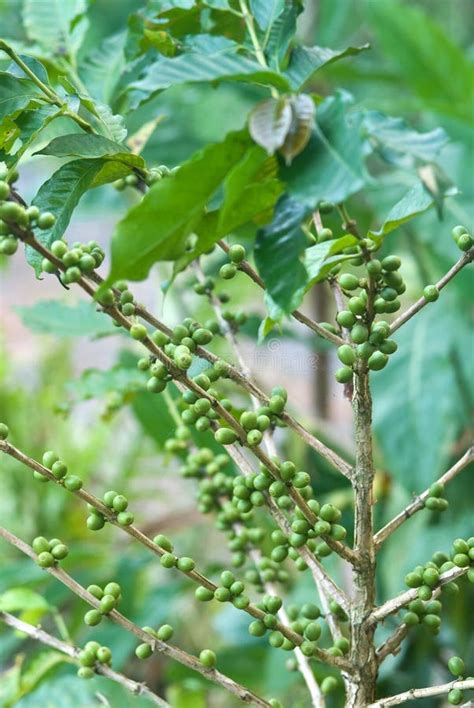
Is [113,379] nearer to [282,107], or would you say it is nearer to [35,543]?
[35,543]

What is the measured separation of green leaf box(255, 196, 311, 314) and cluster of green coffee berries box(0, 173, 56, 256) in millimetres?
80

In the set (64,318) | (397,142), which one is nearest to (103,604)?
(397,142)

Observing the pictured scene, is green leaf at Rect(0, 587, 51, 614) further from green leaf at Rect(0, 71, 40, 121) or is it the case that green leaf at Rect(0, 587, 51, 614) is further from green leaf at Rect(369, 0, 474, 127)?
green leaf at Rect(369, 0, 474, 127)

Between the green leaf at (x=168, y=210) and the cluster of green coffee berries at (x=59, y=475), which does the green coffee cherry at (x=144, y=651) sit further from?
the green leaf at (x=168, y=210)

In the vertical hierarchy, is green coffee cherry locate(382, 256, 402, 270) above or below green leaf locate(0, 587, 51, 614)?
above

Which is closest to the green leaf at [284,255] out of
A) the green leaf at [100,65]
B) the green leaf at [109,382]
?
the green leaf at [100,65]

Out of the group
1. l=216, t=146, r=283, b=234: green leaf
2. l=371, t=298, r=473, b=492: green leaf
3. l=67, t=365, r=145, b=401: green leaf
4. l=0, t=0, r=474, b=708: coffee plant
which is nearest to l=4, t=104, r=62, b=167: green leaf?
l=0, t=0, r=474, b=708: coffee plant

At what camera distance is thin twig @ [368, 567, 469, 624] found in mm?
360

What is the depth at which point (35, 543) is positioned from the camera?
374 mm

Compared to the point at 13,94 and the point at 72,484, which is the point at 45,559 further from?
the point at 13,94

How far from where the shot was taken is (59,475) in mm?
363

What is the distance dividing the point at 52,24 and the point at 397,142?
0.32 meters

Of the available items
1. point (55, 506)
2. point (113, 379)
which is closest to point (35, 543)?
point (113, 379)

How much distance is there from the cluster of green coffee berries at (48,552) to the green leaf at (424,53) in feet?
2.61
